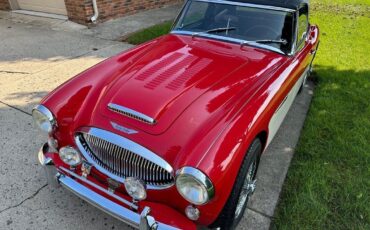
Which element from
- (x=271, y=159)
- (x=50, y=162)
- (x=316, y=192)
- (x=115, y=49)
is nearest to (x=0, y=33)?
(x=115, y=49)

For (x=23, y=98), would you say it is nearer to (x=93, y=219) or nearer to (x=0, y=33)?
(x=93, y=219)

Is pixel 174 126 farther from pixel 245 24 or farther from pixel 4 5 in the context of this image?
pixel 4 5

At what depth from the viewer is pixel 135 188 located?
6.83ft

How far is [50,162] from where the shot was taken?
2.48 metres

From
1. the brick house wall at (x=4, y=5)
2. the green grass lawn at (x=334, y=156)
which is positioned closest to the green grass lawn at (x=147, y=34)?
the green grass lawn at (x=334, y=156)

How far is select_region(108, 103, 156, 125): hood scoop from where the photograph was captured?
2.21 meters

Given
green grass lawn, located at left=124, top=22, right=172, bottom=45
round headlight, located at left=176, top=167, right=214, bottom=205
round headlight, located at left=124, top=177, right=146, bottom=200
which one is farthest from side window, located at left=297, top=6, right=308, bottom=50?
green grass lawn, located at left=124, top=22, right=172, bottom=45

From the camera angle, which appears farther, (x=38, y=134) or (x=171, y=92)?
(x=38, y=134)

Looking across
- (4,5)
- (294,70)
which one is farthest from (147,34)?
(4,5)

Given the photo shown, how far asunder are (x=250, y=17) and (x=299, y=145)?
153 cm

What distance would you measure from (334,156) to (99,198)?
2546mm

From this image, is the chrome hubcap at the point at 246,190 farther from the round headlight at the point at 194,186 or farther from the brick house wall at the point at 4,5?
the brick house wall at the point at 4,5

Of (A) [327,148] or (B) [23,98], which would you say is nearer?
(A) [327,148]

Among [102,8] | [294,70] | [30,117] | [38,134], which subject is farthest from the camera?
[102,8]
